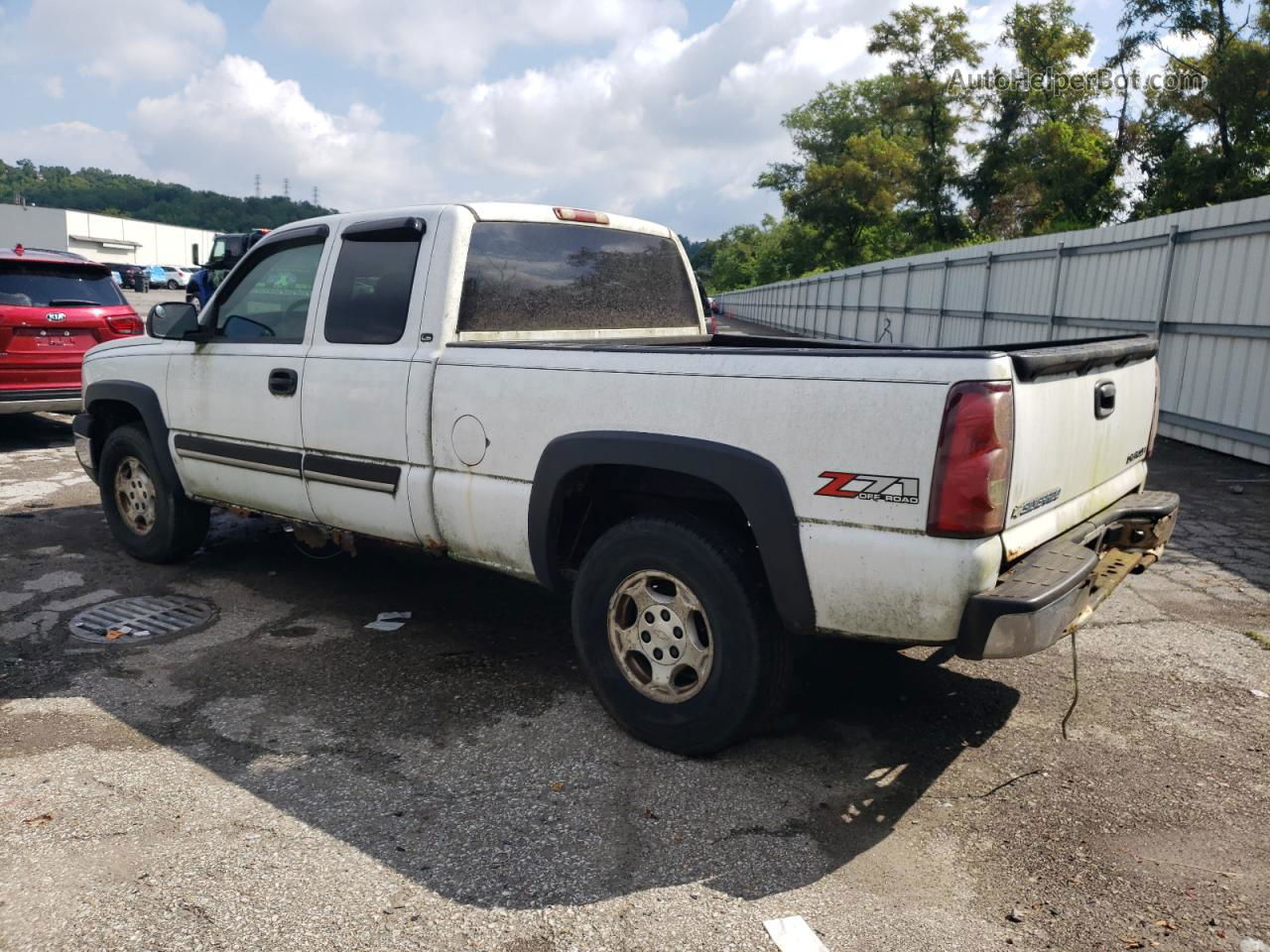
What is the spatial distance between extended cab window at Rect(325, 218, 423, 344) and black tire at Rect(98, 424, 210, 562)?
5.81 feet

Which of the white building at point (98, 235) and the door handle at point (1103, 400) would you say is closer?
the door handle at point (1103, 400)

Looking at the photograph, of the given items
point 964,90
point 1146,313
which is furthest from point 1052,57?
point 1146,313

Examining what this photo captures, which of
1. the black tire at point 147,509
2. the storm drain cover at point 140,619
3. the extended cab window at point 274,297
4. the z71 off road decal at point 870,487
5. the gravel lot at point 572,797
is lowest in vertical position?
A: the storm drain cover at point 140,619

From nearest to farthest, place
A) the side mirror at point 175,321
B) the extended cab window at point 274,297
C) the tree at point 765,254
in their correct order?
the extended cab window at point 274,297 < the side mirror at point 175,321 < the tree at point 765,254

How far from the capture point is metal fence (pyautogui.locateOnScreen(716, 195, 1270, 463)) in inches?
357

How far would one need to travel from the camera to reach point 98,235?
276 feet

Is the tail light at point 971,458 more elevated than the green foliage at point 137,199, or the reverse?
the green foliage at point 137,199

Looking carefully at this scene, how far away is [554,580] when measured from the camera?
12.4 ft

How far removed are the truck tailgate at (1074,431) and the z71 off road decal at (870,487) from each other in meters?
0.30

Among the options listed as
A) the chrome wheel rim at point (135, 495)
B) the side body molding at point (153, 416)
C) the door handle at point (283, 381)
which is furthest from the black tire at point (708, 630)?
the chrome wheel rim at point (135, 495)

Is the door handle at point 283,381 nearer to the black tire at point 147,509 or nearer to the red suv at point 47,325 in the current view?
the black tire at point 147,509

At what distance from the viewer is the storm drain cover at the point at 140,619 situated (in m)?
4.65

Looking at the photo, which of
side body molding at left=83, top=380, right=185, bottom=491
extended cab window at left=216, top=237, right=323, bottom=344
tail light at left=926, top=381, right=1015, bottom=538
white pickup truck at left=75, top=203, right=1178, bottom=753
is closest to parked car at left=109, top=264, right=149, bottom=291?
side body molding at left=83, top=380, right=185, bottom=491

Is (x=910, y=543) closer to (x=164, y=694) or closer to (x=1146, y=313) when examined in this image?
(x=164, y=694)
